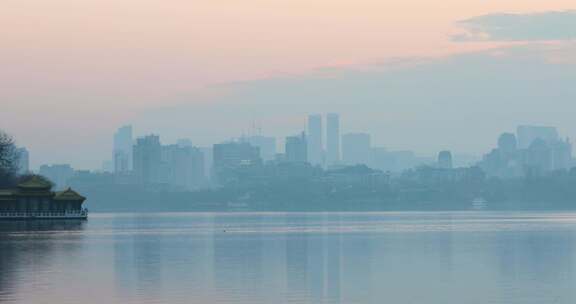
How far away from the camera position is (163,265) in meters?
62.2

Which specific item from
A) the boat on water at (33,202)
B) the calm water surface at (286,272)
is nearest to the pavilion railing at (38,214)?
the boat on water at (33,202)

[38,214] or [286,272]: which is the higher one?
[38,214]

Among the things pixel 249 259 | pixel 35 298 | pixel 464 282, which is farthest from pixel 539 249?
pixel 35 298

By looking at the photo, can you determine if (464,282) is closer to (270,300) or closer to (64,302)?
(270,300)

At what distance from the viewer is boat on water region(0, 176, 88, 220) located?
464 feet

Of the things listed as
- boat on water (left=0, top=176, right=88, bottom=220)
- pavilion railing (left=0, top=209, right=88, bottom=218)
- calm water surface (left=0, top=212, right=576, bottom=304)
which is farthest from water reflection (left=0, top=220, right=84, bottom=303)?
pavilion railing (left=0, top=209, right=88, bottom=218)

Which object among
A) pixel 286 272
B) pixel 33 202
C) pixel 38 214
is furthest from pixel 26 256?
pixel 33 202

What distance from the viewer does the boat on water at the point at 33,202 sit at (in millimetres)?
141375

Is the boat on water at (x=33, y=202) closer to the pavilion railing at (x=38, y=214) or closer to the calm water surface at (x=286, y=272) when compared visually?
the pavilion railing at (x=38, y=214)

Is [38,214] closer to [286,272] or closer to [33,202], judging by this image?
[33,202]

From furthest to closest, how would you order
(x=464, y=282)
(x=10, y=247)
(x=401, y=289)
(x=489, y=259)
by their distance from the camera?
(x=10, y=247) → (x=489, y=259) → (x=464, y=282) → (x=401, y=289)

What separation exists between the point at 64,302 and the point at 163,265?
19503 millimetres

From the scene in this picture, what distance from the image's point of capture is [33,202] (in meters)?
144

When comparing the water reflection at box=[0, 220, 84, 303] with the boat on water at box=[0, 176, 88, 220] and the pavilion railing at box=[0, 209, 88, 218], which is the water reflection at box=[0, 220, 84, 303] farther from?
the pavilion railing at box=[0, 209, 88, 218]
